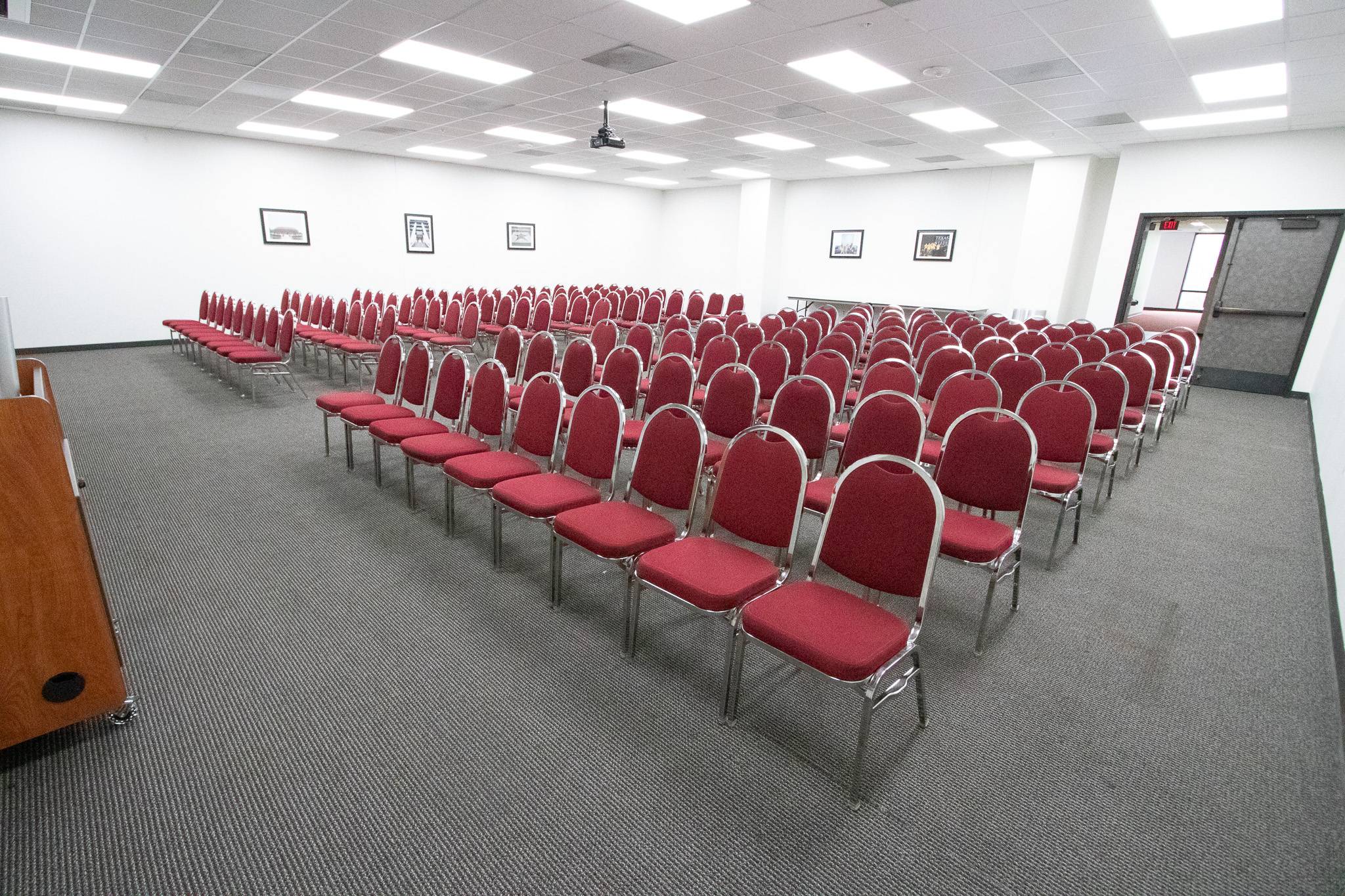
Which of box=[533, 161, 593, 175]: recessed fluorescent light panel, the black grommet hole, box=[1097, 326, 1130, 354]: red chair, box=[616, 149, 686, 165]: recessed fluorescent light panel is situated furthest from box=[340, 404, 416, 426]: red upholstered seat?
box=[533, 161, 593, 175]: recessed fluorescent light panel

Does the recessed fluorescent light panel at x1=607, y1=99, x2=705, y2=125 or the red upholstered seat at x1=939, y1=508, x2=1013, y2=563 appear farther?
the recessed fluorescent light panel at x1=607, y1=99, x2=705, y2=125

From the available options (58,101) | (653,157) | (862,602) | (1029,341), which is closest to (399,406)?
(862,602)

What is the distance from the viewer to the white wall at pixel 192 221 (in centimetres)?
934

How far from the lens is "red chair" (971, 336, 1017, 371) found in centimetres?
573

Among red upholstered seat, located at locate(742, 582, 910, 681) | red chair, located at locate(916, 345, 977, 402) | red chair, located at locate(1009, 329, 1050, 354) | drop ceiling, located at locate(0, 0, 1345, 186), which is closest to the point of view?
red upholstered seat, located at locate(742, 582, 910, 681)

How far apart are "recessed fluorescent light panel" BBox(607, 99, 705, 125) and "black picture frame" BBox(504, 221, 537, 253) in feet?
23.1

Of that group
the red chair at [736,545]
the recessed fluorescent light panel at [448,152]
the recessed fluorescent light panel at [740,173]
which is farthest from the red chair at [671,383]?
the recessed fluorescent light panel at [740,173]

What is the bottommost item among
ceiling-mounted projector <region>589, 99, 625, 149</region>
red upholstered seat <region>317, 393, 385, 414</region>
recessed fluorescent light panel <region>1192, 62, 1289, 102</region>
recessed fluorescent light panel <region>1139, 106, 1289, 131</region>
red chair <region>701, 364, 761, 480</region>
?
red upholstered seat <region>317, 393, 385, 414</region>

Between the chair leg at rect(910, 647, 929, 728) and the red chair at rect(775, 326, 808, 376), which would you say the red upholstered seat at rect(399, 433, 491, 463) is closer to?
the chair leg at rect(910, 647, 929, 728)

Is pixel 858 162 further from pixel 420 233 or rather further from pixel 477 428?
pixel 477 428

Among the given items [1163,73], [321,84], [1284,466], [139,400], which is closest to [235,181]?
[321,84]

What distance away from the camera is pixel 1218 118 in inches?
303

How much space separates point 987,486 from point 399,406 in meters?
3.89

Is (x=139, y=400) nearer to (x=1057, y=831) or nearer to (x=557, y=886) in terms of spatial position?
(x=557, y=886)
